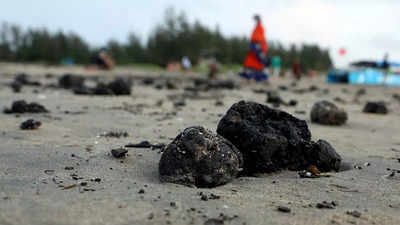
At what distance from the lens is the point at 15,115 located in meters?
5.48

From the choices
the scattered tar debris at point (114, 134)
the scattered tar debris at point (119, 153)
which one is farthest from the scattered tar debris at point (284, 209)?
the scattered tar debris at point (114, 134)

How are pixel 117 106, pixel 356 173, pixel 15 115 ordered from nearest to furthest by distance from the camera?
pixel 356 173
pixel 15 115
pixel 117 106

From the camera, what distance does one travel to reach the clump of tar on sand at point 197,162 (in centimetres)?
275

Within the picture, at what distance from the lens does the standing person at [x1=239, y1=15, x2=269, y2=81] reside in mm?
13688

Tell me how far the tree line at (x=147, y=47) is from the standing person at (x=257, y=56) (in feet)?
90.0

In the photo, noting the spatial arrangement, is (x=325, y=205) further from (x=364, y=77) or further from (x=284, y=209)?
(x=364, y=77)

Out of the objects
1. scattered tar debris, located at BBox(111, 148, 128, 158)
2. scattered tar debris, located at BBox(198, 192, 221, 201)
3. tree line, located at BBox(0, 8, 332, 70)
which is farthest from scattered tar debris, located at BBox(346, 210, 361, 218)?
tree line, located at BBox(0, 8, 332, 70)

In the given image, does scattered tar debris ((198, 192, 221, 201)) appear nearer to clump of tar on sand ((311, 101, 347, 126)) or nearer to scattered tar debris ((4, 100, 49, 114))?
clump of tar on sand ((311, 101, 347, 126))

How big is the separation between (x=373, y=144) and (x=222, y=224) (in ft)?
9.69

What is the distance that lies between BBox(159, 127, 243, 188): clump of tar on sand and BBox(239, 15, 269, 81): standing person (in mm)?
11266

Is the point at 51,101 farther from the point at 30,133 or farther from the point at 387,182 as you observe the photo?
the point at 387,182

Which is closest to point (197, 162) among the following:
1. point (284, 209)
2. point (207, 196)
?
point (207, 196)

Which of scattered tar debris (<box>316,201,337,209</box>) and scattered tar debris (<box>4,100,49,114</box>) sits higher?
scattered tar debris (<box>4,100,49,114</box>)

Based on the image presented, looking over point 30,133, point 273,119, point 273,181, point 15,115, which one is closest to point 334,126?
point 273,119
